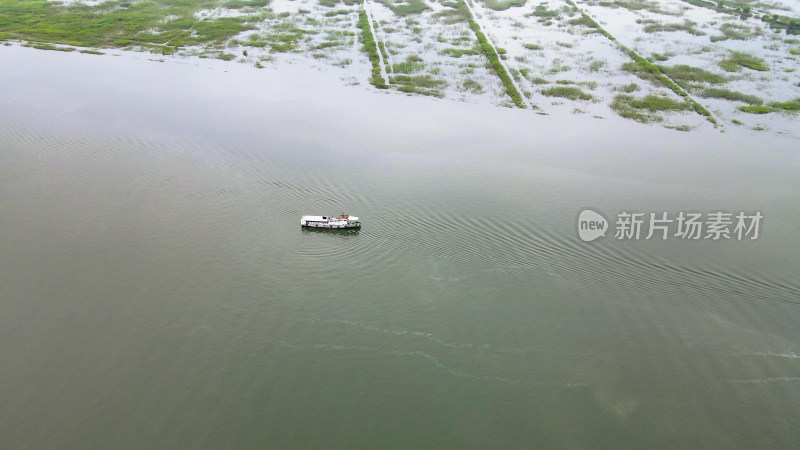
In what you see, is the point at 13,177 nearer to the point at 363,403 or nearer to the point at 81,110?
the point at 81,110

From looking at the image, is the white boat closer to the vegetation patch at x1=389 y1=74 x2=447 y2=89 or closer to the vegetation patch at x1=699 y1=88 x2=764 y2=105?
the vegetation patch at x1=389 y1=74 x2=447 y2=89

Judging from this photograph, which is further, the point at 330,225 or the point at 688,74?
the point at 688,74

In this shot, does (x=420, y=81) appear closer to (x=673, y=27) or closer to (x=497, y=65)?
(x=497, y=65)

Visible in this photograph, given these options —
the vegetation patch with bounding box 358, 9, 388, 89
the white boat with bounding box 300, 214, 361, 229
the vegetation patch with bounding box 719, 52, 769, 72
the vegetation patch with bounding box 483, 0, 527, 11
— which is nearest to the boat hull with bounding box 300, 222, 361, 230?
the white boat with bounding box 300, 214, 361, 229

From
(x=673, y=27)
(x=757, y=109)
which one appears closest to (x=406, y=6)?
(x=673, y=27)

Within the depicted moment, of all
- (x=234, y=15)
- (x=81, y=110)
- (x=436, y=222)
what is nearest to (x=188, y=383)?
(x=436, y=222)
